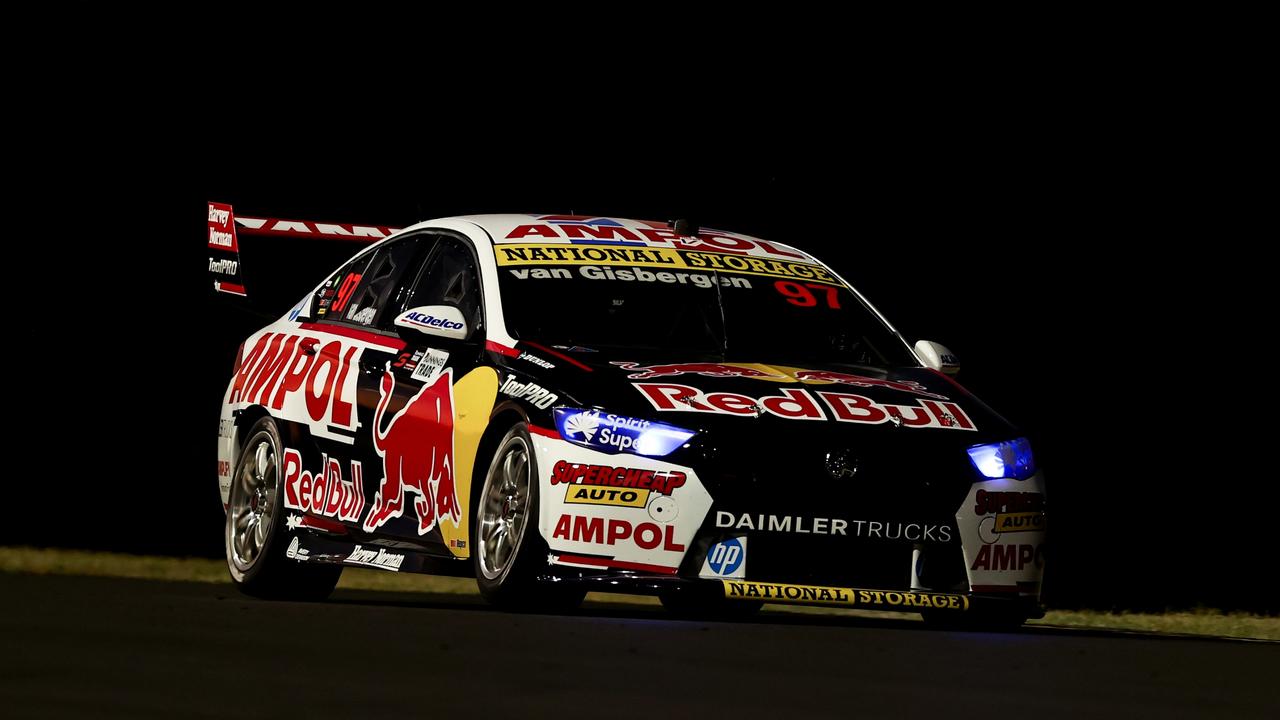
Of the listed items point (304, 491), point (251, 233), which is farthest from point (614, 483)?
point (251, 233)

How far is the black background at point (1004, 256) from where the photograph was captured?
720 inches

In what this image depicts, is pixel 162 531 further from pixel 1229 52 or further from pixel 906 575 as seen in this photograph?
pixel 906 575

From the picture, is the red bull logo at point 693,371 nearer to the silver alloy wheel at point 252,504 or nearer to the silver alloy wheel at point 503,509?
the silver alloy wheel at point 503,509

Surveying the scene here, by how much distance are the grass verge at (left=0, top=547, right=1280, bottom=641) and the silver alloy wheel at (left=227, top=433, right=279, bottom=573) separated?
151 centimetres

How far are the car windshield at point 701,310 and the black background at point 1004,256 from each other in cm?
645

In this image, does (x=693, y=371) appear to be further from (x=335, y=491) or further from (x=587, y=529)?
(x=335, y=491)

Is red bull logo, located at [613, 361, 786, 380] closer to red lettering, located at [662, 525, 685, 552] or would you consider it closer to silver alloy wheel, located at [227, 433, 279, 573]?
red lettering, located at [662, 525, 685, 552]

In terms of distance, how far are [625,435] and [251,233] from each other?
4126 millimetres

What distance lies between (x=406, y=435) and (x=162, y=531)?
29.3 ft

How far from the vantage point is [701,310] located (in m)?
11.4

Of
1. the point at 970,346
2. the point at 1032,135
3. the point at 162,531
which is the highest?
the point at 1032,135

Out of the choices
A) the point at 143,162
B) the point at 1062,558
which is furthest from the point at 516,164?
the point at 1062,558

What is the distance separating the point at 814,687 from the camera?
7832 mm

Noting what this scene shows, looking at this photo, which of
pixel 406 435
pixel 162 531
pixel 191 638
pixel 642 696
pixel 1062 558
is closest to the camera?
pixel 642 696
